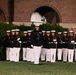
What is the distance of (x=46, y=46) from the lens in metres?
24.6

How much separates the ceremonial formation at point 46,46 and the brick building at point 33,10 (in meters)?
9.98

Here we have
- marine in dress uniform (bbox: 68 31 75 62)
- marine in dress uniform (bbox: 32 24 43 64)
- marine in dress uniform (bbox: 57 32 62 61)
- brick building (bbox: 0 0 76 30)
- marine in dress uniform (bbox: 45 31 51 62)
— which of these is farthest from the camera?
brick building (bbox: 0 0 76 30)

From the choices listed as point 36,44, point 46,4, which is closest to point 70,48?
point 36,44

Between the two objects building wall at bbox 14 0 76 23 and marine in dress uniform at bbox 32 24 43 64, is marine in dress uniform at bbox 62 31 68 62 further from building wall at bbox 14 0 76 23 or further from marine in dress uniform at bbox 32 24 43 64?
building wall at bbox 14 0 76 23

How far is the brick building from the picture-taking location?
117ft

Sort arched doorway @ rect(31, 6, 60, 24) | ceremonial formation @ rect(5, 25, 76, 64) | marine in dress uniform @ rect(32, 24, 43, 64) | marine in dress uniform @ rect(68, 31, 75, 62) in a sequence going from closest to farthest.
A: 1. marine in dress uniform @ rect(32, 24, 43, 64)
2. ceremonial formation @ rect(5, 25, 76, 64)
3. marine in dress uniform @ rect(68, 31, 75, 62)
4. arched doorway @ rect(31, 6, 60, 24)

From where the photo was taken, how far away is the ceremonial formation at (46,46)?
2439cm

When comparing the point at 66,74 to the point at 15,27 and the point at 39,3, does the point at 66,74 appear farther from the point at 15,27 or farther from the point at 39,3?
the point at 39,3

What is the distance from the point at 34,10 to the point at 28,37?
12012mm

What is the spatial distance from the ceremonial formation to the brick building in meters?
9.98

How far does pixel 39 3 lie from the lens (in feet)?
120

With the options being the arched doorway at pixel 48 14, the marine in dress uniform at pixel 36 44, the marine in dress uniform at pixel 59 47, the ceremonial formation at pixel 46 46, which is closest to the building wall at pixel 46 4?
the arched doorway at pixel 48 14

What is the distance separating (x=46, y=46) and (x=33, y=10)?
475 inches

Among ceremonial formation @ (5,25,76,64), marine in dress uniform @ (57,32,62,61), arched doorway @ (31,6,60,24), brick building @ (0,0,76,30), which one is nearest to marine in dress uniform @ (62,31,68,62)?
ceremonial formation @ (5,25,76,64)
